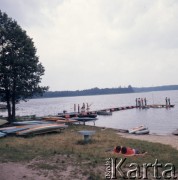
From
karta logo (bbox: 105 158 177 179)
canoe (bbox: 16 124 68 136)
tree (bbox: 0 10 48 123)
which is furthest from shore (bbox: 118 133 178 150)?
tree (bbox: 0 10 48 123)

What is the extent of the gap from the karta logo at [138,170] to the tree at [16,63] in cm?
2062

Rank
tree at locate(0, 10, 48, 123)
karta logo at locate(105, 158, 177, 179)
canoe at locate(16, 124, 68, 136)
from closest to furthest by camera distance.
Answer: karta logo at locate(105, 158, 177, 179) < canoe at locate(16, 124, 68, 136) < tree at locate(0, 10, 48, 123)

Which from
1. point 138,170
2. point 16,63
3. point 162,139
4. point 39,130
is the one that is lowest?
point 162,139

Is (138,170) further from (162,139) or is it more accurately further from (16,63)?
(16,63)

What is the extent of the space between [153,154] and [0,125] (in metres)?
18.5

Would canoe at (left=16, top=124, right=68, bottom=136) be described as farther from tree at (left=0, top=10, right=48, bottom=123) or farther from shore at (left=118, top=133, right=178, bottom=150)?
tree at (left=0, top=10, right=48, bottom=123)

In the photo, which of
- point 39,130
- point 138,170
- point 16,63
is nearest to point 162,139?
point 39,130

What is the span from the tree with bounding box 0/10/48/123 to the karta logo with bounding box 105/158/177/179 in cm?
2062

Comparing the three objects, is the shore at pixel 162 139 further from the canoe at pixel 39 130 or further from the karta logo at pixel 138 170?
the karta logo at pixel 138 170

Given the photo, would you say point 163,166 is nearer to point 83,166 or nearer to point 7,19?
point 83,166

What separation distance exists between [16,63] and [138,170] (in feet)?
73.1

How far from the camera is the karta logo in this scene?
966 cm

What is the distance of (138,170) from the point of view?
10414 mm

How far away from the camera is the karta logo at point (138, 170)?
9.66 m
